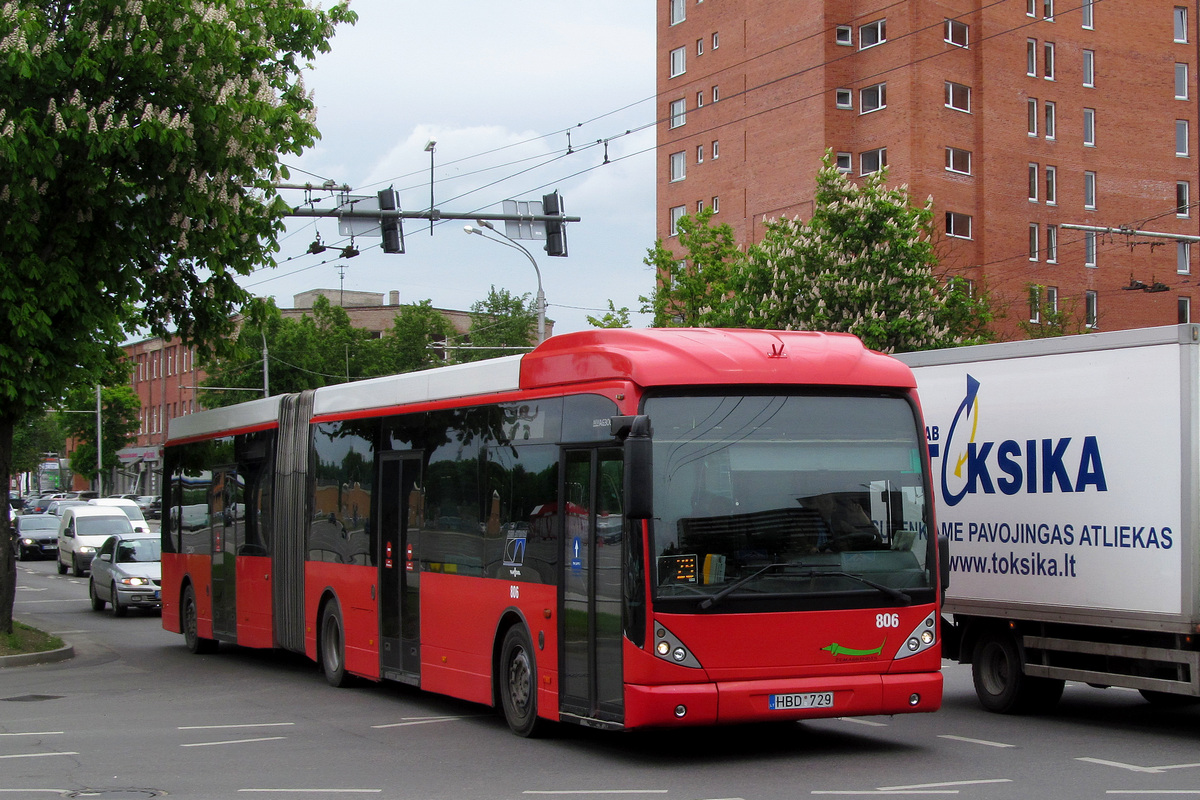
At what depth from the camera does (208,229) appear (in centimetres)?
1878

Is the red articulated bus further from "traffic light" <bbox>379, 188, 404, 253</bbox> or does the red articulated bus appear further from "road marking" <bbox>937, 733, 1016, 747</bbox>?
"traffic light" <bbox>379, 188, 404, 253</bbox>

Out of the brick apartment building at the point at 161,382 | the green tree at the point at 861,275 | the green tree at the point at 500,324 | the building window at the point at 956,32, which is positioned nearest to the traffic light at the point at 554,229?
the green tree at the point at 861,275

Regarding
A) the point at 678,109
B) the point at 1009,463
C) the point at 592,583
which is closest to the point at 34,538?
the point at 678,109

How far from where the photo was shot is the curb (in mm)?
18375

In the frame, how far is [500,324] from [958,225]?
39.2 meters

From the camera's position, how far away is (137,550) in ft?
93.9

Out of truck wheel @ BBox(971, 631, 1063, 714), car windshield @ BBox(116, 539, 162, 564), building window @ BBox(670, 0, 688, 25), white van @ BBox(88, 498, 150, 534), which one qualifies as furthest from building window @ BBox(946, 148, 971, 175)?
truck wheel @ BBox(971, 631, 1063, 714)

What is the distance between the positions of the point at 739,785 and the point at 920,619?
6.31ft

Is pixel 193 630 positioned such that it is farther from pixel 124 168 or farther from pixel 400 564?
pixel 400 564

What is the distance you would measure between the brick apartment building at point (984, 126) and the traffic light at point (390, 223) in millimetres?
29860

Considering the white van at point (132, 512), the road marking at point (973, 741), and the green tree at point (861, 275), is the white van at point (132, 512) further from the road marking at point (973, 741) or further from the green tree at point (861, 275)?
the road marking at point (973, 741)

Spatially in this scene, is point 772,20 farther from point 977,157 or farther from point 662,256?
point 662,256

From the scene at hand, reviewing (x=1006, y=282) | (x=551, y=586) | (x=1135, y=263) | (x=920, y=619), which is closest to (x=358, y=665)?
(x=551, y=586)

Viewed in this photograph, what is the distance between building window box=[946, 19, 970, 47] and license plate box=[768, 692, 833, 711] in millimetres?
44889
